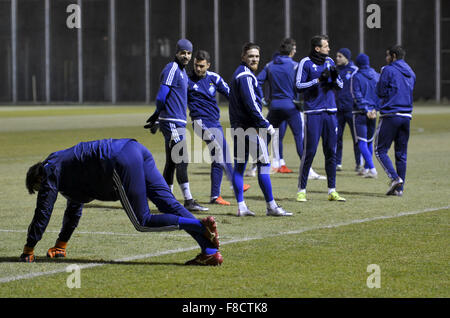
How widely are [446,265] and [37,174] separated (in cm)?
349

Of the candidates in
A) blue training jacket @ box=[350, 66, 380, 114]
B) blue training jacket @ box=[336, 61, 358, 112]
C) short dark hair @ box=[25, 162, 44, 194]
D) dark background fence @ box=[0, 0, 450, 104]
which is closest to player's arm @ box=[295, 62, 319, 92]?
blue training jacket @ box=[350, 66, 380, 114]

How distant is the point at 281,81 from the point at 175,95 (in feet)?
14.8

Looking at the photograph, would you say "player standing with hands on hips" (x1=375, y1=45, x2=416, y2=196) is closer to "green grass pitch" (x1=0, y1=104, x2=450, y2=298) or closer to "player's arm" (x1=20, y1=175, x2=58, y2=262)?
"green grass pitch" (x1=0, y1=104, x2=450, y2=298)

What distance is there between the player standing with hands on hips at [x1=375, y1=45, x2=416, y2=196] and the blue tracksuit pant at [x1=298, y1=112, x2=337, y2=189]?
3.79 ft

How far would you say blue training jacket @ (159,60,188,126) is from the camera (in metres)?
11.6

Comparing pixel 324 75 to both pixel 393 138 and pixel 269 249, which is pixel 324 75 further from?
pixel 269 249

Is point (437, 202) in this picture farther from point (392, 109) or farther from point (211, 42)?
point (211, 42)

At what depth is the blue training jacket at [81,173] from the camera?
7.36 meters

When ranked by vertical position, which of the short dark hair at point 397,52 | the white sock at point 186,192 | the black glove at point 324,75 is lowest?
the white sock at point 186,192

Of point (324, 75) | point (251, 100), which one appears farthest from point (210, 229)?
point (324, 75)

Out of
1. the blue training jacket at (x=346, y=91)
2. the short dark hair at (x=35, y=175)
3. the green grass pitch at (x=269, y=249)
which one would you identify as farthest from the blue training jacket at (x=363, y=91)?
the short dark hair at (x=35, y=175)

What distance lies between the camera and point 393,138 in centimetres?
1327

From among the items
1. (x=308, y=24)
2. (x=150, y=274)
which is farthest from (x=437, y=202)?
(x=308, y=24)

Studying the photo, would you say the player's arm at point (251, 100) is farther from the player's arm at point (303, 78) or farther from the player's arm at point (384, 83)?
the player's arm at point (384, 83)
